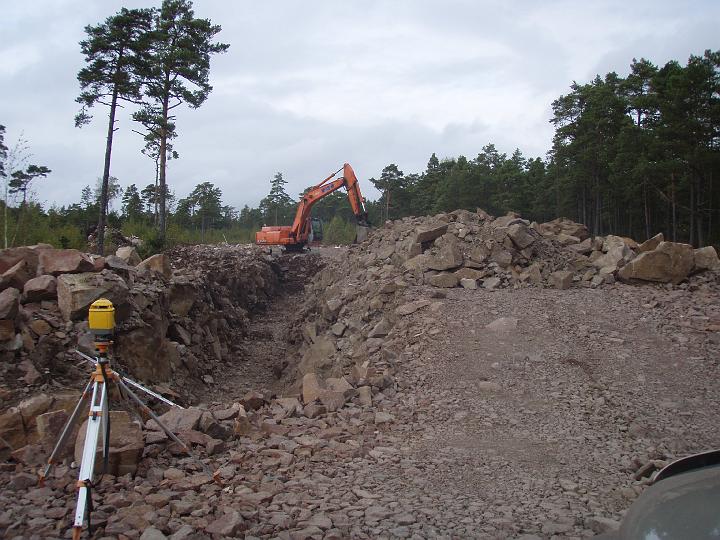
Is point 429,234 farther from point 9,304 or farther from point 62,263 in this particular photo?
point 9,304

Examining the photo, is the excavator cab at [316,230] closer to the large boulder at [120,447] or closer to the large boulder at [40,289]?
the large boulder at [40,289]

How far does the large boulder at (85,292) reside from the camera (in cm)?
760

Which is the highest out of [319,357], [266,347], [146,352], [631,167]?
[631,167]

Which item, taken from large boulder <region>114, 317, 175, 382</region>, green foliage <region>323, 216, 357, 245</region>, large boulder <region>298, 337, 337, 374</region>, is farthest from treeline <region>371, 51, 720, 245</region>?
large boulder <region>114, 317, 175, 382</region>

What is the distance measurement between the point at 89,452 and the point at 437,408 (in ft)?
12.3

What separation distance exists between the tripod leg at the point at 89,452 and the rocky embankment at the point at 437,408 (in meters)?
0.42

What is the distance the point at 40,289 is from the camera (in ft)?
25.3

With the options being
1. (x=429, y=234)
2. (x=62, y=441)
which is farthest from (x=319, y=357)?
(x=62, y=441)

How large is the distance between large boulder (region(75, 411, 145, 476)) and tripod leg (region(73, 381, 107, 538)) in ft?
2.17

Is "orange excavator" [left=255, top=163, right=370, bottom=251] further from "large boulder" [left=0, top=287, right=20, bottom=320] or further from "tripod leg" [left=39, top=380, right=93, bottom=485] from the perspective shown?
"tripod leg" [left=39, top=380, right=93, bottom=485]

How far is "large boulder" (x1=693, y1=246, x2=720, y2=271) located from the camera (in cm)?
1038

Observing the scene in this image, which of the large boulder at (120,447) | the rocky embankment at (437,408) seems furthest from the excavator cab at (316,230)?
the large boulder at (120,447)

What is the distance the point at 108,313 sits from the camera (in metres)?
3.61

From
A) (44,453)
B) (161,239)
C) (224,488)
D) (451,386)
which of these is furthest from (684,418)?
(161,239)
